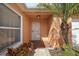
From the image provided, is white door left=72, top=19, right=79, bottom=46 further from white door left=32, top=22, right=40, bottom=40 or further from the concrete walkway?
white door left=32, top=22, right=40, bottom=40

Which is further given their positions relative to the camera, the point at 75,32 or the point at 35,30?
the point at 35,30

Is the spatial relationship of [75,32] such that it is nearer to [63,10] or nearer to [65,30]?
[65,30]

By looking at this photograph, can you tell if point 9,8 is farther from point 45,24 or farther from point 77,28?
point 77,28

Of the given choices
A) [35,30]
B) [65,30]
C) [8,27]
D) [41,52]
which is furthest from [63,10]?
[8,27]

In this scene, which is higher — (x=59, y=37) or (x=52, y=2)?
(x=52, y=2)

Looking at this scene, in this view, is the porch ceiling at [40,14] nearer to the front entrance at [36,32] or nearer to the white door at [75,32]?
the front entrance at [36,32]

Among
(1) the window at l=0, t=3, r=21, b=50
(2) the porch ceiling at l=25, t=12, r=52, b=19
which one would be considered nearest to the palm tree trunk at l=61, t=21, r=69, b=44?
(2) the porch ceiling at l=25, t=12, r=52, b=19

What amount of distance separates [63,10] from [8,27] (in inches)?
36.8

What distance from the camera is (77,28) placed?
279 cm

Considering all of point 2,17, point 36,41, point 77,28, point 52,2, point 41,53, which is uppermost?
point 52,2

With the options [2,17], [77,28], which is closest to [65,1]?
[77,28]

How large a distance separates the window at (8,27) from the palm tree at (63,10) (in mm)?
478

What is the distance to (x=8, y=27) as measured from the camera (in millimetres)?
2869

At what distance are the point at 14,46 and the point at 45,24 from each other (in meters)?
0.62
